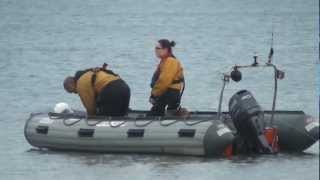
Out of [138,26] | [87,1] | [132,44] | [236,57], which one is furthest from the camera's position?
[87,1]

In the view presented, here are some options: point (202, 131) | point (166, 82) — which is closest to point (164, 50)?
point (166, 82)

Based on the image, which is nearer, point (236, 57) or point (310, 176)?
point (310, 176)

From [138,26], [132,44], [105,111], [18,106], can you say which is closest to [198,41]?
[132,44]

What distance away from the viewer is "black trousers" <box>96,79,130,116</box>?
644 inches

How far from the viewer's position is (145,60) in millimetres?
37531

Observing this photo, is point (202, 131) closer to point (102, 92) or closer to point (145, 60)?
point (102, 92)

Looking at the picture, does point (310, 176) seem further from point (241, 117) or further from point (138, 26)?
point (138, 26)

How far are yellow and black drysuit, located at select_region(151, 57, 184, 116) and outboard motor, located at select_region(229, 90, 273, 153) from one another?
83 centimetres

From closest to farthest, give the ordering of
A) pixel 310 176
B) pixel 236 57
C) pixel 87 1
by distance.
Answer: pixel 310 176 < pixel 236 57 < pixel 87 1

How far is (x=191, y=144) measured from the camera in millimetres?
15547

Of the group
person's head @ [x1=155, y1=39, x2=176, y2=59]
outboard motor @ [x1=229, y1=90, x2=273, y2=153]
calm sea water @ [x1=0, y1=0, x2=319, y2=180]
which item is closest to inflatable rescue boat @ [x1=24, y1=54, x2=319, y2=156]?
outboard motor @ [x1=229, y1=90, x2=273, y2=153]

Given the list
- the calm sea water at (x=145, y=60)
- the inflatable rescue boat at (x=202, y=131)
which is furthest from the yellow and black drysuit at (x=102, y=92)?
the calm sea water at (x=145, y=60)

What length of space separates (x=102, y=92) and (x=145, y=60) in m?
21.2

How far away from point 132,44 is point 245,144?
3126 cm
